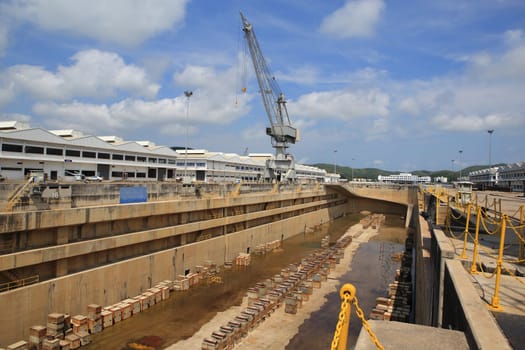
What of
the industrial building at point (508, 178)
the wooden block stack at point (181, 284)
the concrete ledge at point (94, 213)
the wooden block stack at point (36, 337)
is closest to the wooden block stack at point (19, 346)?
the wooden block stack at point (36, 337)

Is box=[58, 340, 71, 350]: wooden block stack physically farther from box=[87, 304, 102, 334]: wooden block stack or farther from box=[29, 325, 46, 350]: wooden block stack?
box=[87, 304, 102, 334]: wooden block stack

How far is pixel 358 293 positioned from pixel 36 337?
16505 millimetres

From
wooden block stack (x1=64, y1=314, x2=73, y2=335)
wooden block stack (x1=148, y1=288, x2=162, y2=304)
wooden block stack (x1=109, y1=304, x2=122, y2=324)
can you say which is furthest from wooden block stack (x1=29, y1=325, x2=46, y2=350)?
wooden block stack (x1=148, y1=288, x2=162, y2=304)

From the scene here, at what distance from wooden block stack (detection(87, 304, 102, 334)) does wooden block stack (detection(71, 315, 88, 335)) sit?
210 millimetres

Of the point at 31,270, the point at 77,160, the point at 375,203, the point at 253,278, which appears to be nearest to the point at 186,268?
the point at 253,278

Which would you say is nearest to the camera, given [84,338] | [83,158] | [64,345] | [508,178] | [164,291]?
[64,345]

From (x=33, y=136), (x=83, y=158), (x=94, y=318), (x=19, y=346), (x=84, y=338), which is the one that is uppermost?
(x=33, y=136)

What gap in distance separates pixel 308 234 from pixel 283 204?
651cm

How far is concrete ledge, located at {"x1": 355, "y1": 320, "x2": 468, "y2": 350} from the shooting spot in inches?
188

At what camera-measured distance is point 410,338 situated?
5.05m

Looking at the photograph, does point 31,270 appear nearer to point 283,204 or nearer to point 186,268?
point 186,268

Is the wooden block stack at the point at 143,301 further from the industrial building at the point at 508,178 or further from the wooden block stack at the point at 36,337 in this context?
the industrial building at the point at 508,178

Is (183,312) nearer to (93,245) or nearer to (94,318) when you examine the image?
(94,318)

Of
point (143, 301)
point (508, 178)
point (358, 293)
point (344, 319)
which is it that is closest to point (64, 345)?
point (143, 301)
